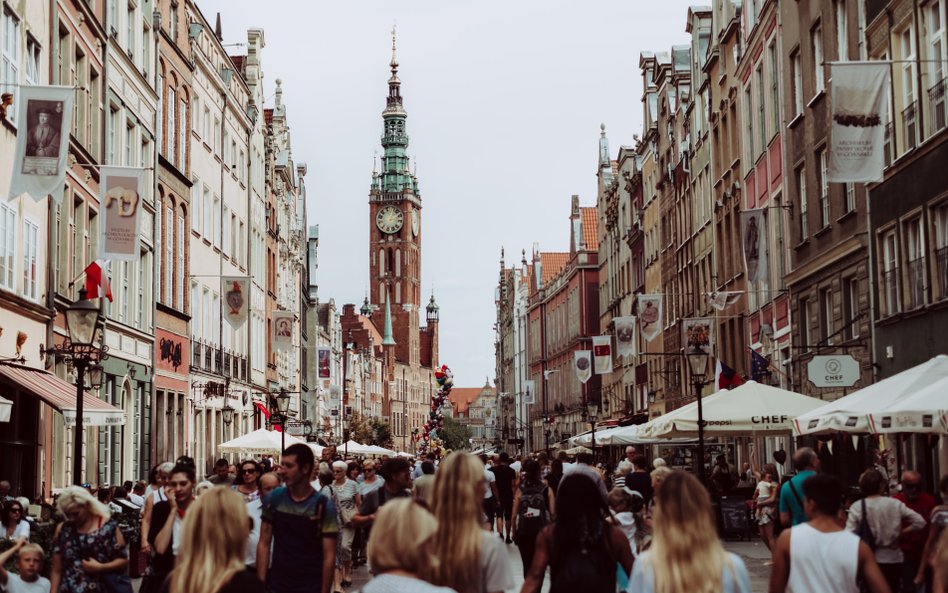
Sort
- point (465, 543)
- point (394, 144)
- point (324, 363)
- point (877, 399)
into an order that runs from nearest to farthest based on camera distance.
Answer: point (465, 543)
point (877, 399)
point (324, 363)
point (394, 144)

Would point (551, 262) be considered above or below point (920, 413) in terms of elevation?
above

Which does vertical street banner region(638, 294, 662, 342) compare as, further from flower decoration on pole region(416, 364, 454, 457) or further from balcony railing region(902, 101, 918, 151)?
flower decoration on pole region(416, 364, 454, 457)

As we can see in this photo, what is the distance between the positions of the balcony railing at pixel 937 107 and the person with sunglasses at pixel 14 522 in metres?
13.8

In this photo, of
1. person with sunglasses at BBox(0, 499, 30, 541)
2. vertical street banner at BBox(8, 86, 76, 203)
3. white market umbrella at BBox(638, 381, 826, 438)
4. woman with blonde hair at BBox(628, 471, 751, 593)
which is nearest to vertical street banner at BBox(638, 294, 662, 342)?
white market umbrella at BBox(638, 381, 826, 438)


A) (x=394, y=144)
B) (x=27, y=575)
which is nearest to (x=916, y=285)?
(x=27, y=575)

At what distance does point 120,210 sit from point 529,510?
33.7 feet

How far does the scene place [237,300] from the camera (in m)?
37.9

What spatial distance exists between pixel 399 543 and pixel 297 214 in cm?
6666

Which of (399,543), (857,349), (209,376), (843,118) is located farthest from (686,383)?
(399,543)

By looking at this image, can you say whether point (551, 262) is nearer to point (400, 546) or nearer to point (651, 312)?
point (651, 312)

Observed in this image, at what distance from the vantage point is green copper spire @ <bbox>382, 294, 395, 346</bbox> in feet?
586

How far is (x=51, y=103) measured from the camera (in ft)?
56.9

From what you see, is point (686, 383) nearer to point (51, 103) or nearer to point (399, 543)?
point (51, 103)

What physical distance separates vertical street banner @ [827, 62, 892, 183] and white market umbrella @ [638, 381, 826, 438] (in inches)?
200
